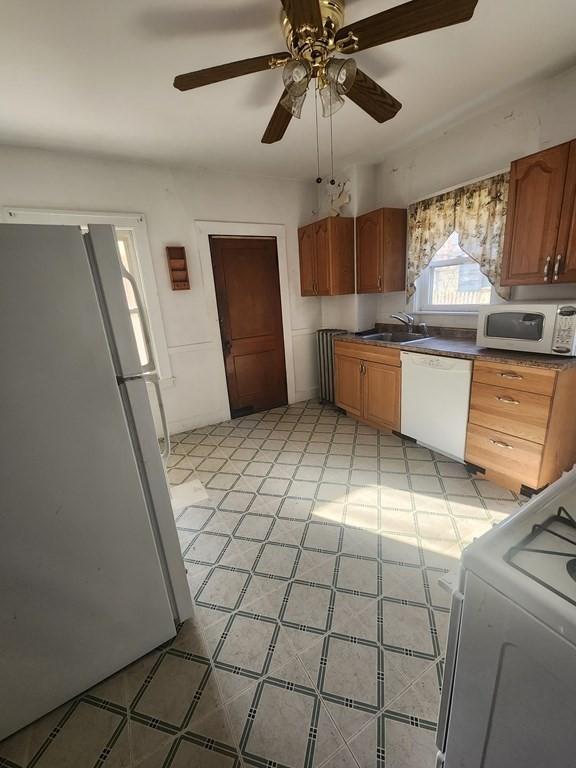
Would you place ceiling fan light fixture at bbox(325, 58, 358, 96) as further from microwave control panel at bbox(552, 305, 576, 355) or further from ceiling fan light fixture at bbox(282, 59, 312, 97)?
microwave control panel at bbox(552, 305, 576, 355)

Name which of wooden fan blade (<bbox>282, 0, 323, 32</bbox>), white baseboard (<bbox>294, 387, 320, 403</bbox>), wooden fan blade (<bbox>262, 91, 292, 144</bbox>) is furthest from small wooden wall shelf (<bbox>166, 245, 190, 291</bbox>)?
wooden fan blade (<bbox>282, 0, 323, 32</bbox>)

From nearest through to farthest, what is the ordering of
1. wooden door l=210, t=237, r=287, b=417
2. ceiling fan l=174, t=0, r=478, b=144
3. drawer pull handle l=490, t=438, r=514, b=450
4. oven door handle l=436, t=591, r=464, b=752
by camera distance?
oven door handle l=436, t=591, r=464, b=752 → ceiling fan l=174, t=0, r=478, b=144 → drawer pull handle l=490, t=438, r=514, b=450 → wooden door l=210, t=237, r=287, b=417

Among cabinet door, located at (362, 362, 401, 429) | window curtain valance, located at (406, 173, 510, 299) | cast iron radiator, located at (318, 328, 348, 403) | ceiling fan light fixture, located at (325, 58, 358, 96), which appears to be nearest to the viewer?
ceiling fan light fixture, located at (325, 58, 358, 96)

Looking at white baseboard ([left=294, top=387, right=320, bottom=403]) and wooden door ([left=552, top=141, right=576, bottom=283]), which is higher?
wooden door ([left=552, top=141, right=576, bottom=283])

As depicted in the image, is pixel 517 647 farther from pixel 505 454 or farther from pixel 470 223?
pixel 470 223

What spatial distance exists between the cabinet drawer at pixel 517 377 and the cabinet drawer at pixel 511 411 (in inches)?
1.3

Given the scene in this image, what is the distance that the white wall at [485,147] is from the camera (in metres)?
2.13

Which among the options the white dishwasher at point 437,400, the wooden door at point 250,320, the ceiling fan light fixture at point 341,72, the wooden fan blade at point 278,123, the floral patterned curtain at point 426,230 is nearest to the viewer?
the ceiling fan light fixture at point 341,72

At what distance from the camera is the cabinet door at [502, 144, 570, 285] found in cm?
193

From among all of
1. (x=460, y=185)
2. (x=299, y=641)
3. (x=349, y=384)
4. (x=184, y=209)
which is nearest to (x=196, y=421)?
(x=349, y=384)

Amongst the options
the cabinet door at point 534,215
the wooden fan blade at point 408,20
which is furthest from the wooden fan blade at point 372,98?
the cabinet door at point 534,215

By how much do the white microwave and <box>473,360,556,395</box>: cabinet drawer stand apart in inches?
6.4

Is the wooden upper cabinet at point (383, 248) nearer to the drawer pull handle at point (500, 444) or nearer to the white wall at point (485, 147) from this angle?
the white wall at point (485, 147)

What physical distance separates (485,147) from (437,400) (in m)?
2.01
